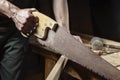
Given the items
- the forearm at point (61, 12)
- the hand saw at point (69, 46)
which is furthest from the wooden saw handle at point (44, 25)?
the forearm at point (61, 12)

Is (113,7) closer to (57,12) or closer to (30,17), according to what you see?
(57,12)

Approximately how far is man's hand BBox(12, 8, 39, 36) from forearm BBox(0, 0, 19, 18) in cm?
2

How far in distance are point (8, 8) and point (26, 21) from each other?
12 centimetres

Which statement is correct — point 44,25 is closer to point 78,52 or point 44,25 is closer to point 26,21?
point 26,21

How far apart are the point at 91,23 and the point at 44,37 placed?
3.67ft

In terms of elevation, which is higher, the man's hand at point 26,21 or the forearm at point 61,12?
the man's hand at point 26,21

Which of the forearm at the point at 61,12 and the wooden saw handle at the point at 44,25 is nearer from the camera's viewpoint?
the wooden saw handle at the point at 44,25

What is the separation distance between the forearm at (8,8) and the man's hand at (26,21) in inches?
0.9

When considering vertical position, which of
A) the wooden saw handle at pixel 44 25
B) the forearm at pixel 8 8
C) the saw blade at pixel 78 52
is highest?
the forearm at pixel 8 8

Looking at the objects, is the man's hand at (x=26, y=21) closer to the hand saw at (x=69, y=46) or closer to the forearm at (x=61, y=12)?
the hand saw at (x=69, y=46)

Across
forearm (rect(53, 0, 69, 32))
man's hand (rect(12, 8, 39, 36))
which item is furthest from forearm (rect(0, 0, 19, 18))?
forearm (rect(53, 0, 69, 32))

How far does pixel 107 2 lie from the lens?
1.97 meters

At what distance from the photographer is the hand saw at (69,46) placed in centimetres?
101

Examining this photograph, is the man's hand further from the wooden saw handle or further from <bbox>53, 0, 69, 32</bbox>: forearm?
<bbox>53, 0, 69, 32</bbox>: forearm
